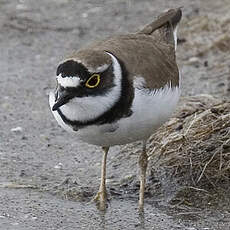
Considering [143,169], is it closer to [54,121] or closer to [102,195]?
[102,195]

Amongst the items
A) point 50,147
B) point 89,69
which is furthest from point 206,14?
point 89,69

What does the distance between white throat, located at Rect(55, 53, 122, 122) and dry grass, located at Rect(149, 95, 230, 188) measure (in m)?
1.25

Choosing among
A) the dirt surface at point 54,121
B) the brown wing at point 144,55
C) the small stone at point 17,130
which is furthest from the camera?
the small stone at point 17,130

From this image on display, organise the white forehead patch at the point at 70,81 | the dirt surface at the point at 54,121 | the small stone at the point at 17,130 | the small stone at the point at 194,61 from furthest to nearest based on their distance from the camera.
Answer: the small stone at the point at 194,61 < the small stone at the point at 17,130 < the dirt surface at the point at 54,121 < the white forehead patch at the point at 70,81

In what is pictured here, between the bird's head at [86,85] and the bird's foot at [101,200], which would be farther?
the bird's foot at [101,200]

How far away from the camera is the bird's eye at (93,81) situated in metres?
5.44

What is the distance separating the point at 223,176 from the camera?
6.41m

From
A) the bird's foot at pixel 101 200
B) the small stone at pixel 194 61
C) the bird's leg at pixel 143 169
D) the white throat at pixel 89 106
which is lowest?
the small stone at pixel 194 61

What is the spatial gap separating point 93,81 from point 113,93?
7.0 inches

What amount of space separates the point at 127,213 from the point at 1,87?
3.23m

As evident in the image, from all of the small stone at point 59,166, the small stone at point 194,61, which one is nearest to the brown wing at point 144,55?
the small stone at point 59,166

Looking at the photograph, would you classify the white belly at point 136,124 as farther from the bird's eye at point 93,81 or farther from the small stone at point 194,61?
the small stone at point 194,61

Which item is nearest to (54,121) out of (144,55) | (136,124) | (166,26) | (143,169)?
(166,26)

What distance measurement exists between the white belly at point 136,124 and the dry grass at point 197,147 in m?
0.74
